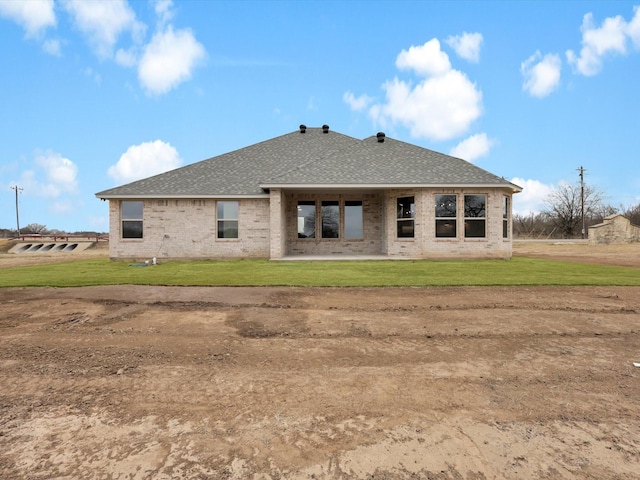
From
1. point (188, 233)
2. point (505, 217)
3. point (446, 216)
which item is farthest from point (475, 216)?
point (188, 233)

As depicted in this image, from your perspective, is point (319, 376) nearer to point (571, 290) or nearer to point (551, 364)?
point (551, 364)

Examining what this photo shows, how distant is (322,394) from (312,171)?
45.3 ft

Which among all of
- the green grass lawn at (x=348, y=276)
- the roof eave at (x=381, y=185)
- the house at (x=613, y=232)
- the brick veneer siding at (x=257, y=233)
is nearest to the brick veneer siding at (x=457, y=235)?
the brick veneer siding at (x=257, y=233)

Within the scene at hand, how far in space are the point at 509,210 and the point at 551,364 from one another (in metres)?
14.0

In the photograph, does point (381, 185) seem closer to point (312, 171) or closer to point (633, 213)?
point (312, 171)

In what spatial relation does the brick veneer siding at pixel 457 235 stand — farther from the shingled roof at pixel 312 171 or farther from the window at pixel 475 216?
the shingled roof at pixel 312 171

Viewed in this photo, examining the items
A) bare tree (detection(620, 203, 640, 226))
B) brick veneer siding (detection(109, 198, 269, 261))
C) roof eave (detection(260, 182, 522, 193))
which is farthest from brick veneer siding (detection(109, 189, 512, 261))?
bare tree (detection(620, 203, 640, 226))

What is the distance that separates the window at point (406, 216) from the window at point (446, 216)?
43.6 inches

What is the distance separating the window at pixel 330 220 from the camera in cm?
1772

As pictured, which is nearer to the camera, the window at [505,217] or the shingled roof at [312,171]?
the shingled roof at [312,171]

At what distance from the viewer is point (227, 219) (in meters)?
15.9

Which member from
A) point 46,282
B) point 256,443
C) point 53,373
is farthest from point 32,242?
point 256,443

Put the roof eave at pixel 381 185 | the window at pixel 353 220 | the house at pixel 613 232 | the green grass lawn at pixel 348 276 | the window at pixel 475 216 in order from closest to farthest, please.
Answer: the green grass lawn at pixel 348 276 < the roof eave at pixel 381 185 < the window at pixel 475 216 < the window at pixel 353 220 < the house at pixel 613 232

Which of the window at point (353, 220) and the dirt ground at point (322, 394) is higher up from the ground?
the window at point (353, 220)
